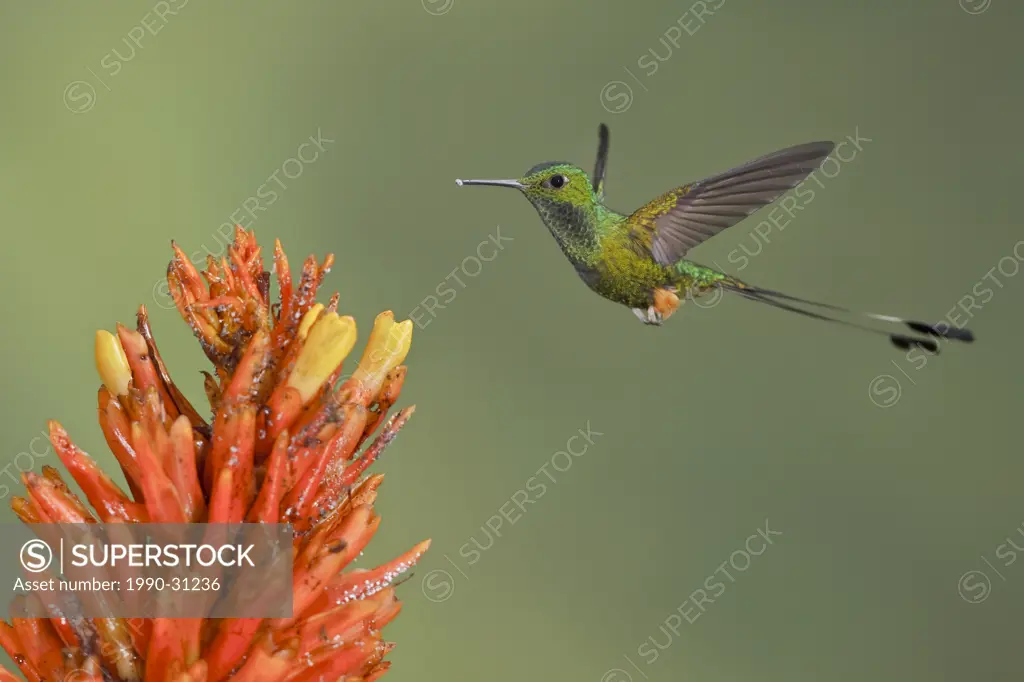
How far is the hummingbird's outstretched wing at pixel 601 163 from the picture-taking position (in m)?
0.96

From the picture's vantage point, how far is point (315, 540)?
0.64 m

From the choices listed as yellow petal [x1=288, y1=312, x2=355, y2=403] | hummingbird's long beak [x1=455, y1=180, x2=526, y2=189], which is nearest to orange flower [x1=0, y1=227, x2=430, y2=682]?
yellow petal [x1=288, y1=312, x2=355, y2=403]

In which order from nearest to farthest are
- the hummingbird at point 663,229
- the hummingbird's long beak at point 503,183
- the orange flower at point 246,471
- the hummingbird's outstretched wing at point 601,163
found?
1. the orange flower at point 246,471
2. the hummingbird's long beak at point 503,183
3. the hummingbird at point 663,229
4. the hummingbird's outstretched wing at point 601,163

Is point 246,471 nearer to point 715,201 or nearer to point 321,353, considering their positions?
point 321,353

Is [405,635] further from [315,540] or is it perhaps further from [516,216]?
[315,540]

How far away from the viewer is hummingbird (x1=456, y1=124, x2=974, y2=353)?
83 cm

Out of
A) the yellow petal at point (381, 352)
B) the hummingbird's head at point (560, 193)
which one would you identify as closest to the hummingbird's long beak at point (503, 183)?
the hummingbird's head at point (560, 193)

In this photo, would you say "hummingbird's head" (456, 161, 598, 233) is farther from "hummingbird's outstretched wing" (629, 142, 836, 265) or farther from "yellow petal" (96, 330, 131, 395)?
"yellow petal" (96, 330, 131, 395)

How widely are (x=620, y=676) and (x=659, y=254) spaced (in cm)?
118

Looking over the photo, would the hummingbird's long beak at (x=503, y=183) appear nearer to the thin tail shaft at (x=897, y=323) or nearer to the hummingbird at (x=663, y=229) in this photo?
the hummingbird at (x=663, y=229)

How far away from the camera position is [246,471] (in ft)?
2.05

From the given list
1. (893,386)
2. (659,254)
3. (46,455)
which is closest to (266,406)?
(659,254)

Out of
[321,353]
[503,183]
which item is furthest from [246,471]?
[503,183]

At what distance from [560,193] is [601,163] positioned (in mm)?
131
